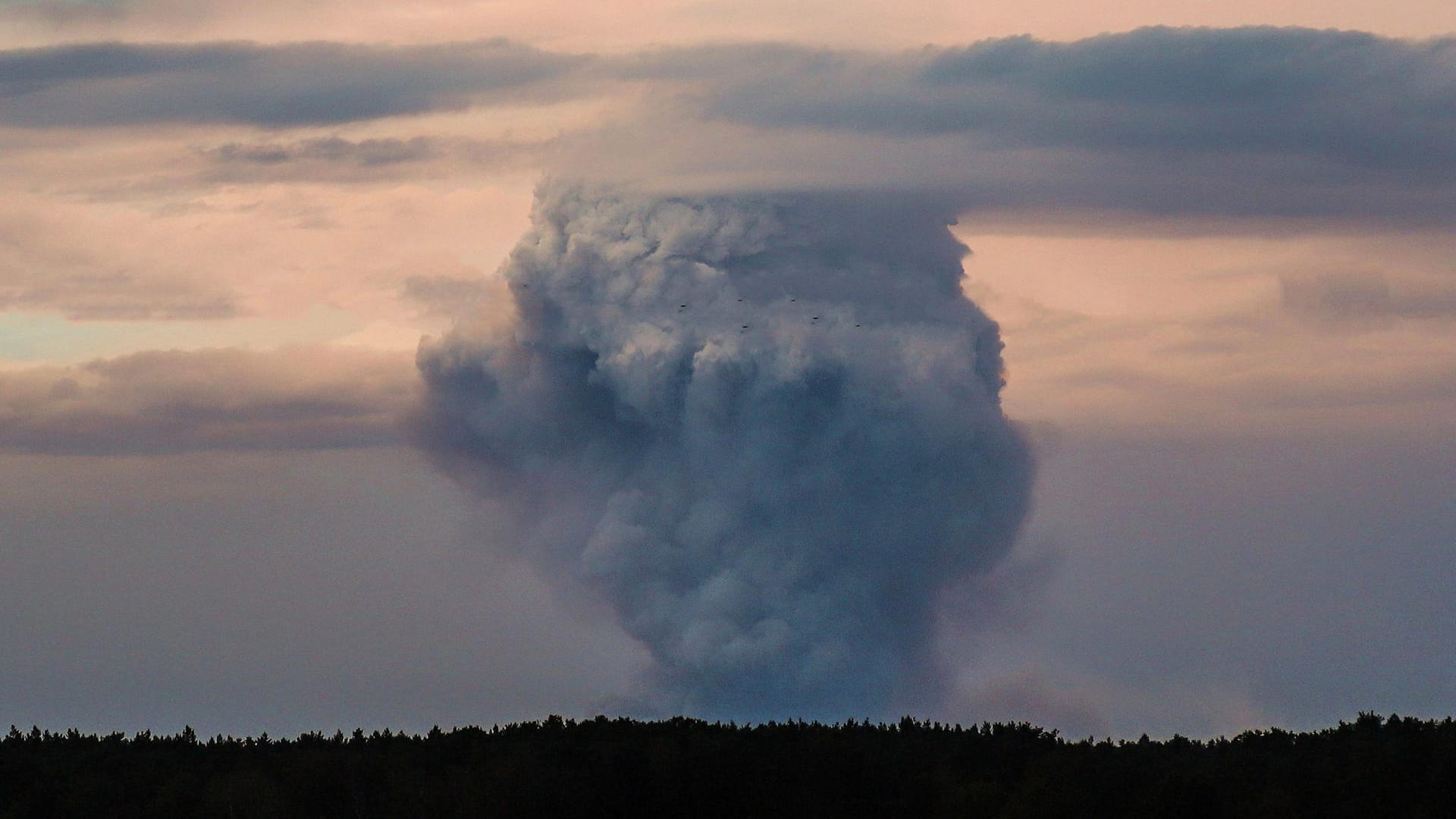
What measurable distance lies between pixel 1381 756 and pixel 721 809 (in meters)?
22.2

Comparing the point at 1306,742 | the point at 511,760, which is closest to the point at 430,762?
the point at 511,760

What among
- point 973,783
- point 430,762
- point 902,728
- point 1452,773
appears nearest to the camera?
point 1452,773

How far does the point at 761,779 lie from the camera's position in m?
75.2

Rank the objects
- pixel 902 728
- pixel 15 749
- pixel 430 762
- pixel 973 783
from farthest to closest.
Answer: pixel 902 728
pixel 15 749
pixel 430 762
pixel 973 783

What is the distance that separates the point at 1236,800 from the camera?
218 ft

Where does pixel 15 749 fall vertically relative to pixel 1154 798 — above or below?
above

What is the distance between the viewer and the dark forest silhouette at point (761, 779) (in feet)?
→ 220

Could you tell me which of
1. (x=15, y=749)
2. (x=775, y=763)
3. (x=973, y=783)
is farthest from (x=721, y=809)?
(x=15, y=749)

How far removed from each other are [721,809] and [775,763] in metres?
3.62

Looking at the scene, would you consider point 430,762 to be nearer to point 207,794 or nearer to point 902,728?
point 207,794

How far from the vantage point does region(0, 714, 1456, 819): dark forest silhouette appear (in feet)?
220

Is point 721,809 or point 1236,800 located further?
point 721,809

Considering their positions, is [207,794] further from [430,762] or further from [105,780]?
[430,762]

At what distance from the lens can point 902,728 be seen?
332 ft
